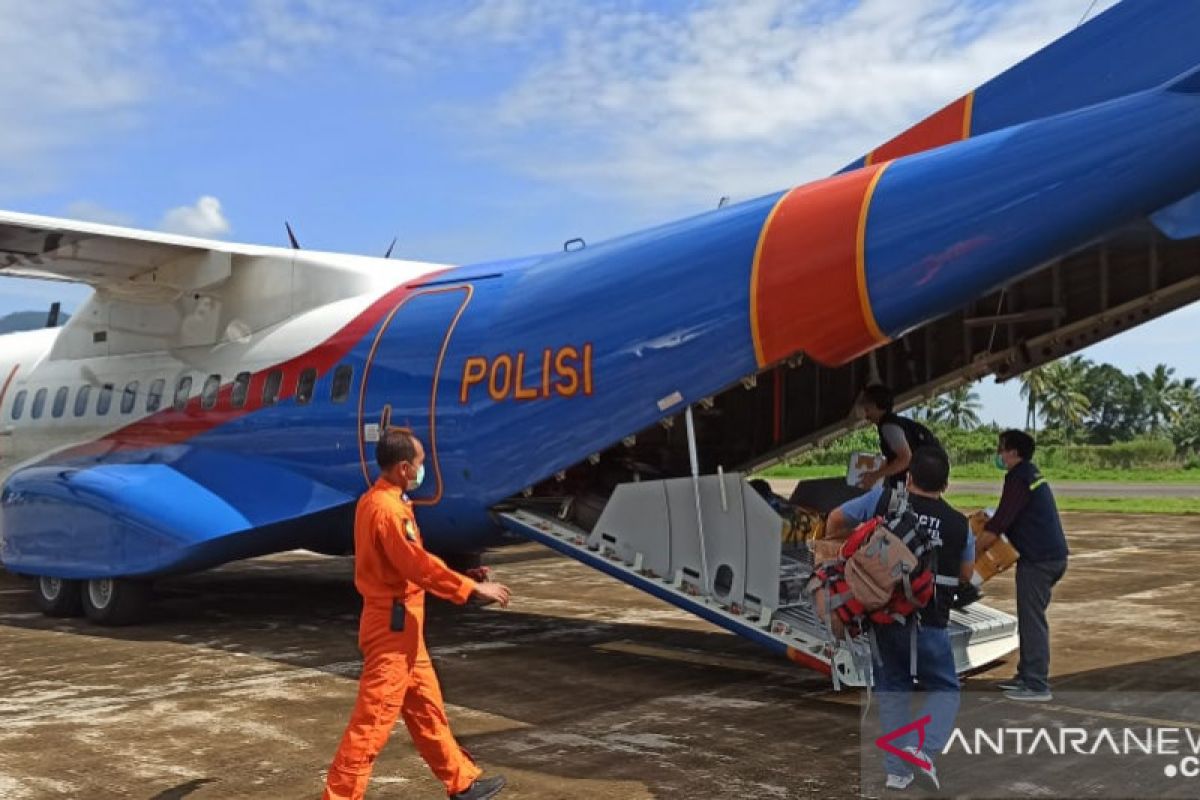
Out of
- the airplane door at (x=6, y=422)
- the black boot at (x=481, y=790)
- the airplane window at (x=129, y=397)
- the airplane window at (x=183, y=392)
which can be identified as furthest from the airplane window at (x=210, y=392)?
the black boot at (x=481, y=790)

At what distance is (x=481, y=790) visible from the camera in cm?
524

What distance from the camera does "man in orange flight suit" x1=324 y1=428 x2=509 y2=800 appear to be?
193 inches

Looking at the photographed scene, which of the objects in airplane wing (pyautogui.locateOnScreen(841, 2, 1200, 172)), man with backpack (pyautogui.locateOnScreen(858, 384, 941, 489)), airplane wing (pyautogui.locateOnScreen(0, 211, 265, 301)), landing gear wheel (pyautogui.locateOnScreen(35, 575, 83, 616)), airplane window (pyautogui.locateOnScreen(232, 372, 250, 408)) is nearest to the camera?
airplane wing (pyautogui.locateOnScreen(841, 2, 1200, 172))

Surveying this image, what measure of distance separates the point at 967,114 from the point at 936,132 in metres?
0.25

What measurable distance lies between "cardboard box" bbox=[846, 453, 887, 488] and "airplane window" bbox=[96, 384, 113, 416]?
883cm

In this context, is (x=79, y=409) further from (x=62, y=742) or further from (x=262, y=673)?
(x=62, y=742)

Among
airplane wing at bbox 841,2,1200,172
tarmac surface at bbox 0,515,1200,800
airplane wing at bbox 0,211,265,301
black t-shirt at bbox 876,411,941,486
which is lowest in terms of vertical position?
tarmac surface at bbox 0,515,1200,800

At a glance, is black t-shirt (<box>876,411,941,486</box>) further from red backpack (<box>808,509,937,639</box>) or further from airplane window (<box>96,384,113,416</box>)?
airplane window (<box>96,384,113,416</box>)

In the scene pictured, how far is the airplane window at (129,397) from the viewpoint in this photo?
12.7 meters

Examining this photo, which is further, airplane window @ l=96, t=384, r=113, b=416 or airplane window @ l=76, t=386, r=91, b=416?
airplane window @ l=76, t=386, r=91, b=416

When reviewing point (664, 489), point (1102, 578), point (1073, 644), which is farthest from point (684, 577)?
point (1102, 578)

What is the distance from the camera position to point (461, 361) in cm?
962

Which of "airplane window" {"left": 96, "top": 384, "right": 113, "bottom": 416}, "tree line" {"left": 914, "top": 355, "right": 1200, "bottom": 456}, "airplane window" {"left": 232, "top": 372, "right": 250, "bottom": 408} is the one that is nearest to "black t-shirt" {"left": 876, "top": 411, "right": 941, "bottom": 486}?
"airplane window" {"left": 232, "top": 372, "right": 250, "bottom": 408}

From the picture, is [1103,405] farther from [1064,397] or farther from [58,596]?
[58,596]
